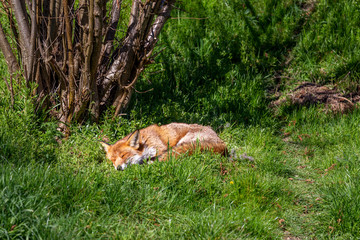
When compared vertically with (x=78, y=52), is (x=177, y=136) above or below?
below

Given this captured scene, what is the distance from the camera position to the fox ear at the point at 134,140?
4945 millimetres

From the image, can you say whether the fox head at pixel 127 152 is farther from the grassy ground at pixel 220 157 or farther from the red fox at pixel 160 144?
the grassy ground at pixel 220 157

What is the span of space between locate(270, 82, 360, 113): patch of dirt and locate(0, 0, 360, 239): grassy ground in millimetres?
232

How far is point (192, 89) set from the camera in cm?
764

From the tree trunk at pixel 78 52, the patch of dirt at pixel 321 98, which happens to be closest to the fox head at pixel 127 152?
the tree trunk at pixel 78 52

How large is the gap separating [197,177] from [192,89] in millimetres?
3462

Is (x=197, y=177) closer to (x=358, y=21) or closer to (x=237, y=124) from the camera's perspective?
(x=237, y=124)

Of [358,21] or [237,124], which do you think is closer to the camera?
[237,124]

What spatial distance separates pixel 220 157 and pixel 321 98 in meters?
3.57

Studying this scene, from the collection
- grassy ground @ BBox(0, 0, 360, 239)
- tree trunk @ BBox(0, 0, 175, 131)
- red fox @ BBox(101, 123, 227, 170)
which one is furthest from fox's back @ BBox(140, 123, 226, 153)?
tree trunk @ BBox(0, 0, 175, 131)

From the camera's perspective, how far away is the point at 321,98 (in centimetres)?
765

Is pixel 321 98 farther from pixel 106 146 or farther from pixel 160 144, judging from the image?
pixel 106 146

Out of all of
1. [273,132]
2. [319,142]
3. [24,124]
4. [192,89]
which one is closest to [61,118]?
[24,124]

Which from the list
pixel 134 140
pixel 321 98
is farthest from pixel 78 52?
pixel 321 98
